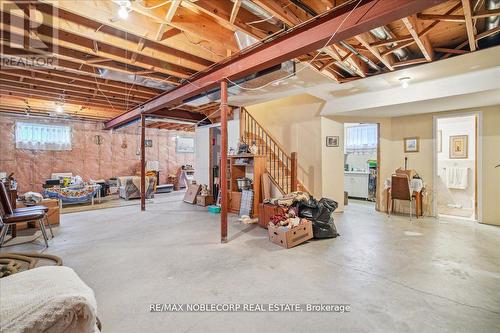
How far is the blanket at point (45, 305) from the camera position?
0.77 metres

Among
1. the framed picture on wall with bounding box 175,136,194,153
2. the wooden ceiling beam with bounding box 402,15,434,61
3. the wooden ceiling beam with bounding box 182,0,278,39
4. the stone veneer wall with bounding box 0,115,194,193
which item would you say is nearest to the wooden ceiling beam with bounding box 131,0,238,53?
the wooden ceiling beam with bounding box 182,0,278,39

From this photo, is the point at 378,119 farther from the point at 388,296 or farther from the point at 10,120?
the point at 10,120

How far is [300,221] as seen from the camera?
3570 mm

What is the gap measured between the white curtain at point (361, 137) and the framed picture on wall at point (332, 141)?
8.64 ft

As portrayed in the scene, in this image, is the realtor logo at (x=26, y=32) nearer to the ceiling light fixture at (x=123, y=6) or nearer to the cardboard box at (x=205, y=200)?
the ceiling light fixture at (x=123, y=6)

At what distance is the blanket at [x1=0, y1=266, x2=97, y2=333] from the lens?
2.52 feet

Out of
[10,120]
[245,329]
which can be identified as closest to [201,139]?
[10,120]

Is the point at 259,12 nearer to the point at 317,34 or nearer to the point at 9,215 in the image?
the point at 317,34

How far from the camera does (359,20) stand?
2127 mm

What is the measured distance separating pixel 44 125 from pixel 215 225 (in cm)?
726

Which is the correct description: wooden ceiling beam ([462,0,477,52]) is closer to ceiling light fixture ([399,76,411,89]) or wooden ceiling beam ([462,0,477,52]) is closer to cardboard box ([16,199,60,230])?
ceiling light fixture ([399,76,411,89])

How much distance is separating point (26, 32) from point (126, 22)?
114cm

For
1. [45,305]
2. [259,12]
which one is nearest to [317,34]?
[259,12]

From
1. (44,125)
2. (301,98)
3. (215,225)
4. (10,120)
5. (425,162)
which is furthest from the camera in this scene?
(44,125)
